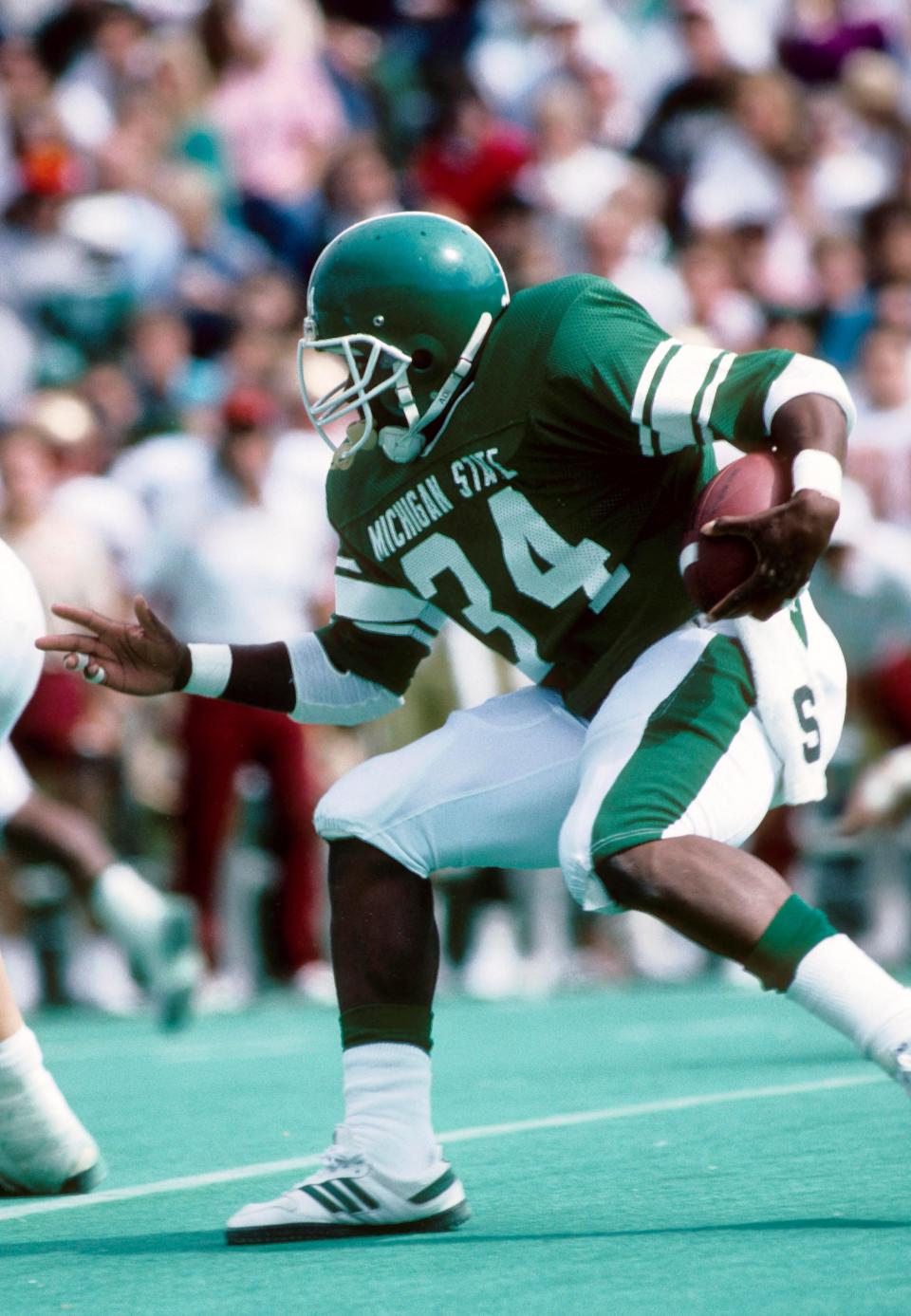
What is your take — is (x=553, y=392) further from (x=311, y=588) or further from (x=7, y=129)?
(x=7, y=129)

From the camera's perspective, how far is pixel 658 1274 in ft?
10.4

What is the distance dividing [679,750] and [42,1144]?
1.48 m

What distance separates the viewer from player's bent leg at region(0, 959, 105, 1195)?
4141mm

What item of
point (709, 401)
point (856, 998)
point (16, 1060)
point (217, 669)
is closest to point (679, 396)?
point (709, 401)

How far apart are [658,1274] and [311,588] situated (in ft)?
20.0

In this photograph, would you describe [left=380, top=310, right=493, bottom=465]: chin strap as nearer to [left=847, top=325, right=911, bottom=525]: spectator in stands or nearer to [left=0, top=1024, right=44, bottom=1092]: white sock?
[left=0, top=1024, right=44, bottom=1092]: white sock

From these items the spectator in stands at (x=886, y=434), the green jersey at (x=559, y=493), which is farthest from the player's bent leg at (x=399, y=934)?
the spectator in stands at (x=886, y=434)

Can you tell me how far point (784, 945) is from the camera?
3.33 meters

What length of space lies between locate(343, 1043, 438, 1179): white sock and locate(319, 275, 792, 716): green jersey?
63 centimetres

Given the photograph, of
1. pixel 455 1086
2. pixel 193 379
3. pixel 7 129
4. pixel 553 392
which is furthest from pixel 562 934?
pixel 553 392

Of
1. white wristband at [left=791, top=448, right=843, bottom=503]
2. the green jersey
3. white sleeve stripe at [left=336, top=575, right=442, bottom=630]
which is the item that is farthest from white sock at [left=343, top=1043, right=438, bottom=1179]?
white wristband at [left=791, top=448, right=843, bottom=503]

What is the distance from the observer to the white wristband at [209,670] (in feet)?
13.2

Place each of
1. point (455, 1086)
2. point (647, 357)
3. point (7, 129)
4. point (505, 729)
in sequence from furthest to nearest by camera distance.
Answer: point (7, 129) → point (455, 1086) → point (505, 729) → point (647, 357)

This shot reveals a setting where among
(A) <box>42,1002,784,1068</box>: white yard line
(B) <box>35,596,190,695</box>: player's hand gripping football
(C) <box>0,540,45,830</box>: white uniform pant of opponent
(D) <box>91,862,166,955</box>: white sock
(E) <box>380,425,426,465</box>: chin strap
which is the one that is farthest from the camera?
(A) <box>42,1002,784,1068</box>: white yard line
